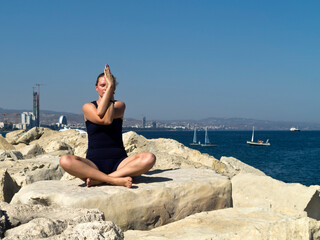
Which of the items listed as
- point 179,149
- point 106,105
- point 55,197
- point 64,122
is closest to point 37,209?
point 55,197

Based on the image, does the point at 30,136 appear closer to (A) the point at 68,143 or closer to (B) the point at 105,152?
(A) the point at 68,143

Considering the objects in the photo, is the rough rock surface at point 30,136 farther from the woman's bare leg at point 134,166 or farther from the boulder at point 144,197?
the woman's bare leg at point 134,166

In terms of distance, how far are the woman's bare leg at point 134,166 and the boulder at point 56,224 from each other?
5.61 feet

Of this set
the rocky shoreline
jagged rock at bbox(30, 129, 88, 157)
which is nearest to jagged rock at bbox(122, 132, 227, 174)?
the rocky shoreline

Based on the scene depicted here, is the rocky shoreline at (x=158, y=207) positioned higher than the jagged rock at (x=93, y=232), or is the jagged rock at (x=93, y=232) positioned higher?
the jagged rock at (x=93, y=232)

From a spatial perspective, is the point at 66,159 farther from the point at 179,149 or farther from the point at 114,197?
the point at 179,149

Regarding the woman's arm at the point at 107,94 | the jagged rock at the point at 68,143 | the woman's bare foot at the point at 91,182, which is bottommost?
the jagged rock at the point at 68,143

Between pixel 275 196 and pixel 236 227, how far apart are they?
2158 millimetres

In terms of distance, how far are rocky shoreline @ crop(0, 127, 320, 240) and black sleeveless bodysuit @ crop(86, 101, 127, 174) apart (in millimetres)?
406

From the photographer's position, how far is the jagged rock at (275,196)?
623cm

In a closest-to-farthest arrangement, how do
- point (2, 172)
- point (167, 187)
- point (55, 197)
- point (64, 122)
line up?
point (55, 197) → point (167, 187) → point (2, 172) → point (64, 122)

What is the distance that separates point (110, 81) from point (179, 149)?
18.5 ft

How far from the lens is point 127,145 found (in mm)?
10297

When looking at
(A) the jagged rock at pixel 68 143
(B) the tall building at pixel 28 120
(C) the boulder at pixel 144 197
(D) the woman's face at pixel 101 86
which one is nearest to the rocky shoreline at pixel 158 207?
(C) the boulder at pixel 144 197
